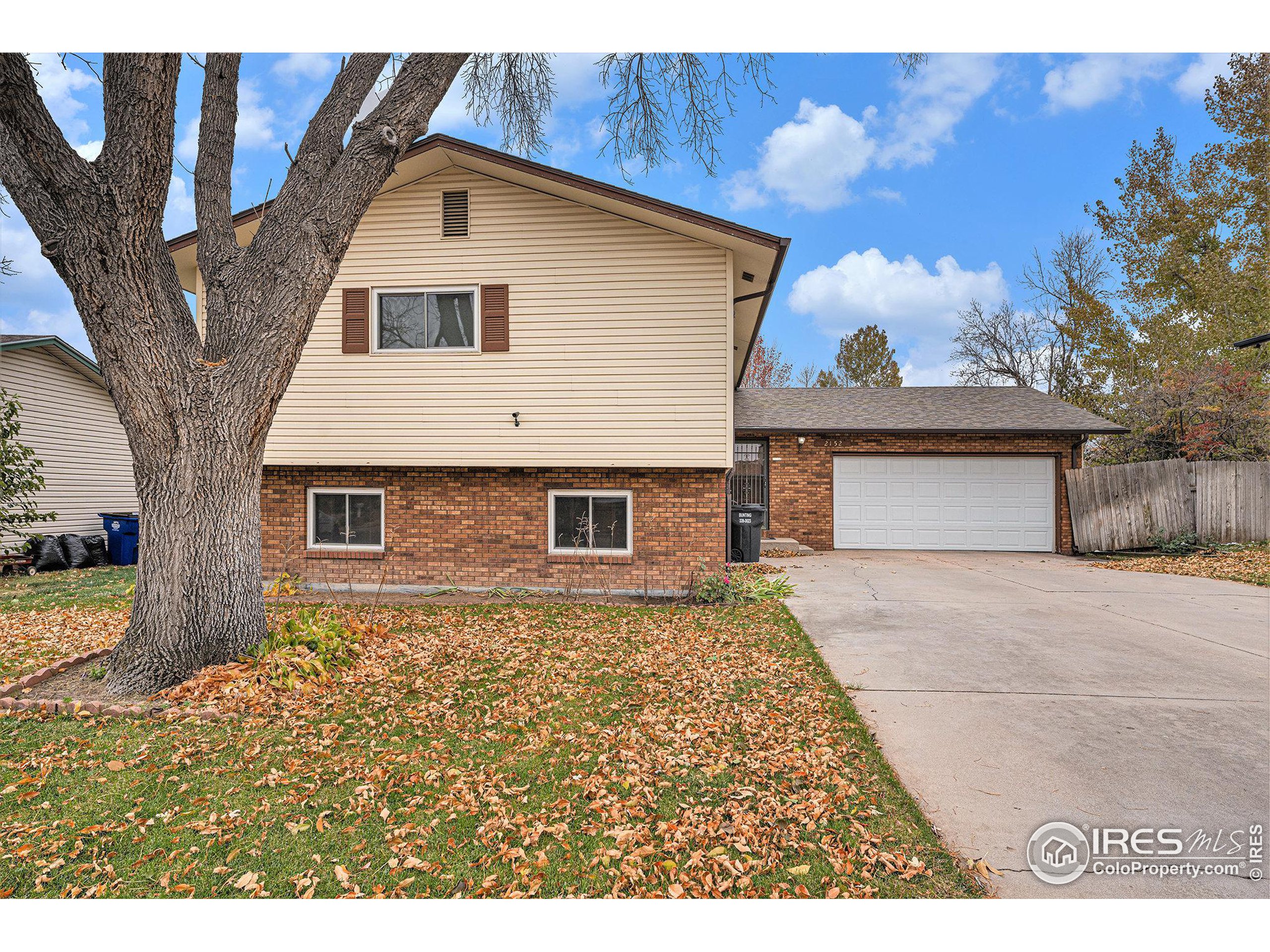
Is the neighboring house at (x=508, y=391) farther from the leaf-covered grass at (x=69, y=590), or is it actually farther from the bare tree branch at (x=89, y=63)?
the bare tree branch at (x=89, y=63)

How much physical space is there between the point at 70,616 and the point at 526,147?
748 cm

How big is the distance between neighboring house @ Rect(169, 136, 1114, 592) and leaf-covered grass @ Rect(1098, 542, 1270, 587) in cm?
830

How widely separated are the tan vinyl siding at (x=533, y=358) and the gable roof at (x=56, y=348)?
7836mm

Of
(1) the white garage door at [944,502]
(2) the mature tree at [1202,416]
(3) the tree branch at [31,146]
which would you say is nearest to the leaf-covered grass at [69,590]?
(3) the tree branch at [31,146]

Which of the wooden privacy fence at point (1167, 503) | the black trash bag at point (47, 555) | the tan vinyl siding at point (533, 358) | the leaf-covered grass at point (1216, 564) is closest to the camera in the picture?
the tan vinyl siding at point (533, 358)

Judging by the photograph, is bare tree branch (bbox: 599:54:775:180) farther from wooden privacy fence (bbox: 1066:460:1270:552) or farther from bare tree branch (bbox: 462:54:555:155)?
wooden privacy fence (bbox: 1066:460:1270:552)

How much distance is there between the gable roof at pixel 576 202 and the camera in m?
7.76

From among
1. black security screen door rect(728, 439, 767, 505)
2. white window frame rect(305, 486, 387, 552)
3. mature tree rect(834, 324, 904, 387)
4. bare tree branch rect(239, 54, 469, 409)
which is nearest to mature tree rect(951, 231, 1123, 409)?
mature tree rect(834, 324, 904, 387)

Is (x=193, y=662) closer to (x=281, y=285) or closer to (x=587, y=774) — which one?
(x=281, y=285)

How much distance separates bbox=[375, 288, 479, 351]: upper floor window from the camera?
8680mm

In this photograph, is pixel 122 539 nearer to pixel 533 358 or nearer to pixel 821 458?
pixel 533 358

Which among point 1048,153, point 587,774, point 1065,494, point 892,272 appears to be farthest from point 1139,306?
point 587,774

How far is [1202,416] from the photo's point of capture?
14227mm

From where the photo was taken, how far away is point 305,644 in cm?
480
